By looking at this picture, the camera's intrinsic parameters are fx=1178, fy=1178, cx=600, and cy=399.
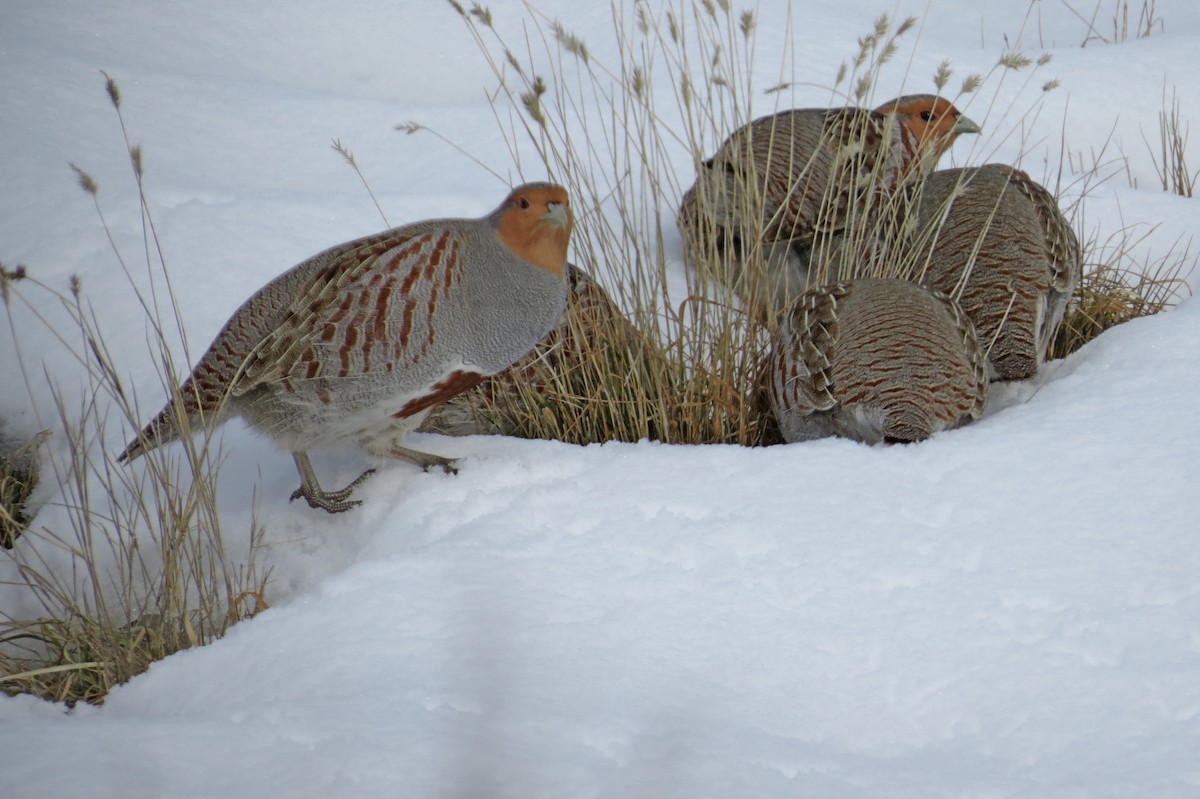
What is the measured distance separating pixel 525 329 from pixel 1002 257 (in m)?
1.53

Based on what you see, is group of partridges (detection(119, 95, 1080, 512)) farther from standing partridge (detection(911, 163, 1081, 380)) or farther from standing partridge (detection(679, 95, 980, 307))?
standing partridge (detection(679, 95, 980, 307))

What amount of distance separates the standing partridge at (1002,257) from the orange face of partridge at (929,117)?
404mm

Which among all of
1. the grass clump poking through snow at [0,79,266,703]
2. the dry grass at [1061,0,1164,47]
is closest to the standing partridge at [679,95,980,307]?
the grass clump poking through snow at [0,79,266,703]

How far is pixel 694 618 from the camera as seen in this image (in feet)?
7.07

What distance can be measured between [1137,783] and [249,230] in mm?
3232

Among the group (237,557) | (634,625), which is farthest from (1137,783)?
(237,557)

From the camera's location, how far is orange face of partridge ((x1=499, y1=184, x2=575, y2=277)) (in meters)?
2.52

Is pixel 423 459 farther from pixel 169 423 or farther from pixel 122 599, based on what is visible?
pixel 122 599

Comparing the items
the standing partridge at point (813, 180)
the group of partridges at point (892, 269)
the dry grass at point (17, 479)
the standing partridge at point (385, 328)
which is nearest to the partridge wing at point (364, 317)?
the standing partridge at point (385, 328)

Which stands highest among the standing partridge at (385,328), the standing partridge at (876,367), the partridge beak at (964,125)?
the partridge beak at (964,125)

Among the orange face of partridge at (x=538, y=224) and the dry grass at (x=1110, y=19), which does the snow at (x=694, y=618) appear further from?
the dry grass at (x=1110, y=19)

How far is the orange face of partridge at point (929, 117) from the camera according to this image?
158 inches

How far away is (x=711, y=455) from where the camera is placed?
2717 mm

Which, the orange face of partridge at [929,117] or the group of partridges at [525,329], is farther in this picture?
the orange face of partridge at [929,117]
